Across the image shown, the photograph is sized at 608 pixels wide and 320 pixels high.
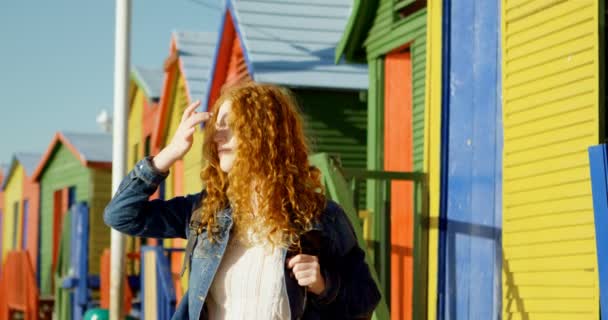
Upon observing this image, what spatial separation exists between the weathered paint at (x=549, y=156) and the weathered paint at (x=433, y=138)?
838mm

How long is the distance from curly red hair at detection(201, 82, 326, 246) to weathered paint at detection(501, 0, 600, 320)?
360 cm

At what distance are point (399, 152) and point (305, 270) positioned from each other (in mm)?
7715

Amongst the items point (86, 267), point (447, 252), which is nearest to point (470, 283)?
point (447, 252)

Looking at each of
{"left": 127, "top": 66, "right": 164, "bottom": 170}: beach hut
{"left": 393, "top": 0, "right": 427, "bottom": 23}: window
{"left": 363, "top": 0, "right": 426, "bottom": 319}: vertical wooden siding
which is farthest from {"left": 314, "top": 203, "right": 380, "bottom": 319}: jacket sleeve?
{"left": 127, "top": 66, "right": 164, "bottom": 170}: beach hut

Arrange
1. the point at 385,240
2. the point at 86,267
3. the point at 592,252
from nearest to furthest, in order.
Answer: the point at 592,252
the point at 385,240
the point at 86,267

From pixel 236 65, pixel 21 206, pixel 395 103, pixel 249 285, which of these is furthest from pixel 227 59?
pixel 21 206

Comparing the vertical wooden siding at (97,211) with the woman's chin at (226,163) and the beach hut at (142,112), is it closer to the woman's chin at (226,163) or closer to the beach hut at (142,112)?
the beach hut at (142,112)

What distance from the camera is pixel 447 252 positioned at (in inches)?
339

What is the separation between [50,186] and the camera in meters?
26.8

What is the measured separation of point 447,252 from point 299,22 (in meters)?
6.31

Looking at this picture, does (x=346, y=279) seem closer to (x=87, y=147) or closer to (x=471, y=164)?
(x=471, y=164)

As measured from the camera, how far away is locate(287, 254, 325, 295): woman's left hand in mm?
3512

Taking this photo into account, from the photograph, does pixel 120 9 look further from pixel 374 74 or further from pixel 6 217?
pixel 6 217

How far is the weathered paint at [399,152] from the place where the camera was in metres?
10.6
